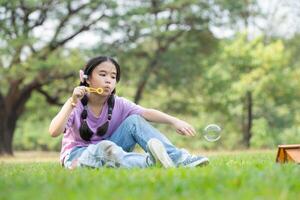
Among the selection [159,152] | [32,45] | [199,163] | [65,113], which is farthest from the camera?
[32,45]

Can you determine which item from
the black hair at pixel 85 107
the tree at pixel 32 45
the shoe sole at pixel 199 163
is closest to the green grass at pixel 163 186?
the shoe sole at pixel 199 163

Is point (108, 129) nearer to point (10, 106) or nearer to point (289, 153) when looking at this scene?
point (289, 153)

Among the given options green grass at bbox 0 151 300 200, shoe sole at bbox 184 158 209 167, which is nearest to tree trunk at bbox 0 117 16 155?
shoe sole at bbox 184 158 209 167

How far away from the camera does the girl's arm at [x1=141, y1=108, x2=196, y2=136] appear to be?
12.5 ft

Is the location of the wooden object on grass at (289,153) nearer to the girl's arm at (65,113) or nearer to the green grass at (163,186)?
the green grass at (163,186)

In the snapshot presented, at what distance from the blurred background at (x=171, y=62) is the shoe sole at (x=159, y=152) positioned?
10568 mm

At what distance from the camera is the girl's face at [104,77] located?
418 centimetres

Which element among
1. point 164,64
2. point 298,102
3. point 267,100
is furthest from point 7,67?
point 298,102

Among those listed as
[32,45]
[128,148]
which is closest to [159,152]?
[128,148]

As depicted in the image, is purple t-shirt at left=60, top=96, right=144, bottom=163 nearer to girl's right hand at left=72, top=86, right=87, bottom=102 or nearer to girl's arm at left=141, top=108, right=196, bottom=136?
girl's arm at left=141, top=108, right=196, bottom=136

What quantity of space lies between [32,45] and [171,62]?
4.79m

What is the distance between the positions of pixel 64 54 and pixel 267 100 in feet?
24.0

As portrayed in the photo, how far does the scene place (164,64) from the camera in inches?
703

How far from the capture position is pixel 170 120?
3986 millimetres
